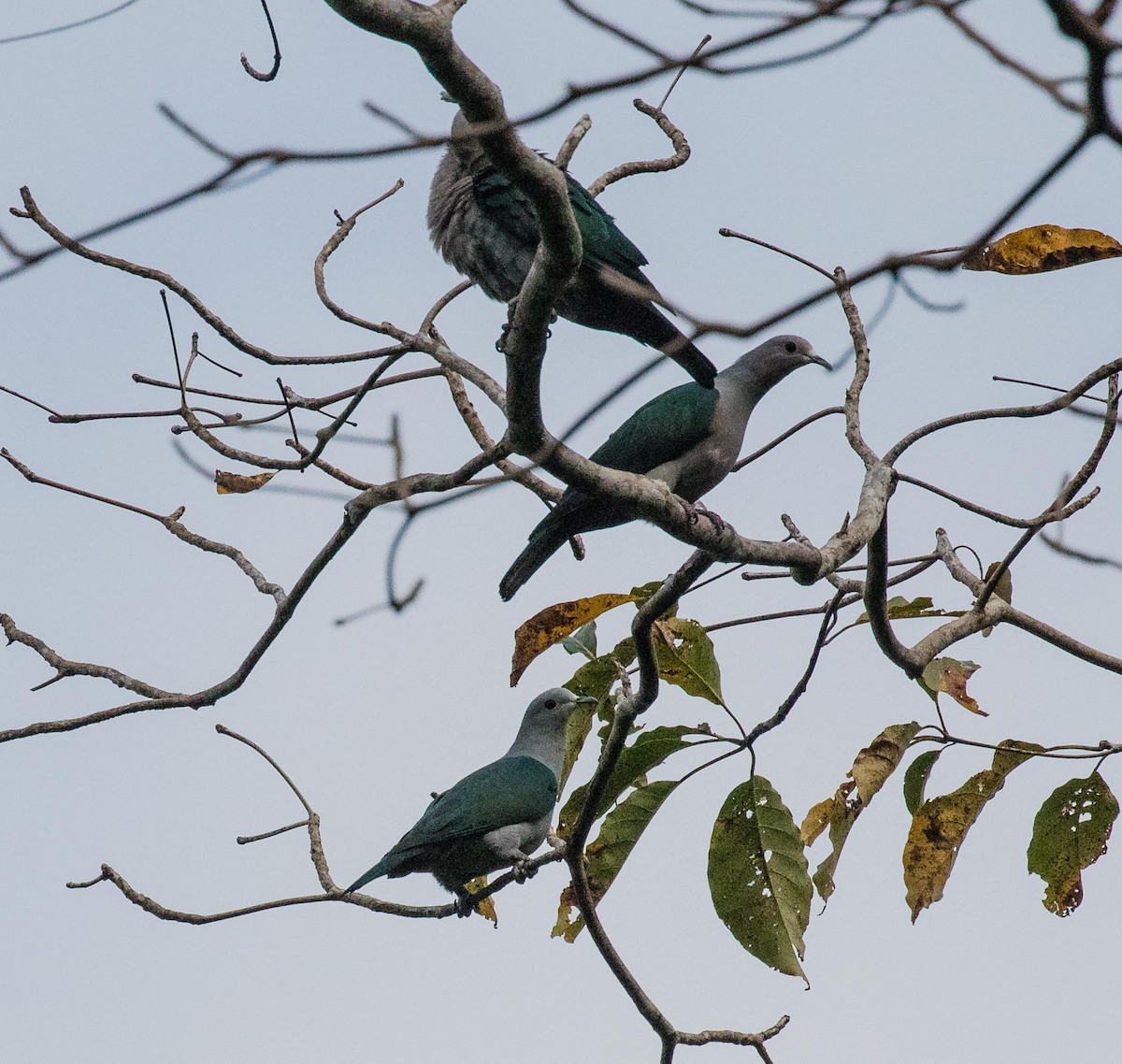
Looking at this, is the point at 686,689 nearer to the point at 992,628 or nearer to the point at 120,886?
the point at 992,628

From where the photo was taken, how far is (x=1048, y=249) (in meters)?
3.53

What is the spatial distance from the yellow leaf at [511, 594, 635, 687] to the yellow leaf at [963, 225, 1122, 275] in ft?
4.36

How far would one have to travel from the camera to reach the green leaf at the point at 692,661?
3600 millimetres

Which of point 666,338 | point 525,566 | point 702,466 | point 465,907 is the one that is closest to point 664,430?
point 702,466

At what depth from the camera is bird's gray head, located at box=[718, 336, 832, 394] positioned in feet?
17.5

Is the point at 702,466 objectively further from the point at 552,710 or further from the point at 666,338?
the point at 552,710

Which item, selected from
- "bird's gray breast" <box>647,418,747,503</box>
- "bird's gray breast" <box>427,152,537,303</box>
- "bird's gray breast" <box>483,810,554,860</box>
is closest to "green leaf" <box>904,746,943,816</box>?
"bird's gray breast" <box>647,418,747,503</box>

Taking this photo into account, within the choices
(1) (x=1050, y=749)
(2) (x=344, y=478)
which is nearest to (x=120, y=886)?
(2) (x=344, y=478)

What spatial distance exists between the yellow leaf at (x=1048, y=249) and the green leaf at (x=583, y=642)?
1438 millimetres

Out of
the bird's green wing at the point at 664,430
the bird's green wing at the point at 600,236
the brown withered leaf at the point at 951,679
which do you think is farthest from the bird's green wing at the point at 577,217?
the brown withered leaf at the point at 951,679

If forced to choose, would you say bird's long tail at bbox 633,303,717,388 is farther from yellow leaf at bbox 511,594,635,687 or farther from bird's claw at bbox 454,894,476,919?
bird's claw at bbox 454,894,476,919

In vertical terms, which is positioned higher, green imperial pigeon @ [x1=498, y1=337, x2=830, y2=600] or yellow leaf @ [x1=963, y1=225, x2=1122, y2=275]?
green imperial pigeon @ [x1=498, y1=337, x2=830, y2=600]

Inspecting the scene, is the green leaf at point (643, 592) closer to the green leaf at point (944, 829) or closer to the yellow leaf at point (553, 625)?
the yellow leaf at point (553, 625)

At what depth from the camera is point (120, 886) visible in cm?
379
